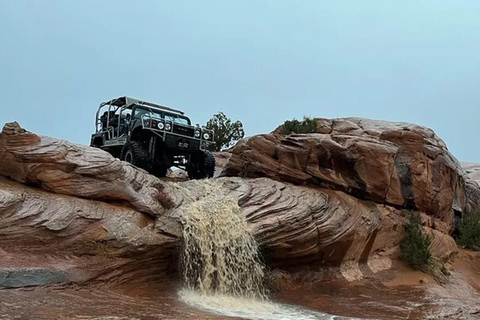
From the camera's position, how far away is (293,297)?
1265 centimetres

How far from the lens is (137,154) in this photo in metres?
16.1

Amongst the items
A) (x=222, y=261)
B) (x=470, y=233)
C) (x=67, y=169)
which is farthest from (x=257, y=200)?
(x=470, y=233)

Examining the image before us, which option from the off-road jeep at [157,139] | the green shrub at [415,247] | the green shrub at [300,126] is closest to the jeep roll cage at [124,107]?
the off-road jeep at [157,139]

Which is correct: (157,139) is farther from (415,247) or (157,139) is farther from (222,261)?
(415,247)

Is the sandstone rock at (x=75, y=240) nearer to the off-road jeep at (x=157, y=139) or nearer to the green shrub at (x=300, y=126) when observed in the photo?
the off-road jeep at (x=157, y=139)

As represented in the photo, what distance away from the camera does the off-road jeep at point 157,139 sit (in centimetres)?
1627

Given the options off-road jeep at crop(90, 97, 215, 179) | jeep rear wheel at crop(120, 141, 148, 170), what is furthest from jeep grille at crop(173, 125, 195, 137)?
jeep rear wheel at crop(120, 141, 148, 170)

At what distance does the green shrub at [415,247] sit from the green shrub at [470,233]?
398cm

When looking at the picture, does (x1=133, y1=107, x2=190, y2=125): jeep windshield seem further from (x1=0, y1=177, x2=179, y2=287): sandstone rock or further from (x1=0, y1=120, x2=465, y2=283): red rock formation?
(x1=0, y1=177, x2=179, y2=287): sandstone rock

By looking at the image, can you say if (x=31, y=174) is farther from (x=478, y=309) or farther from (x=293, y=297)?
(x=478, y=309)

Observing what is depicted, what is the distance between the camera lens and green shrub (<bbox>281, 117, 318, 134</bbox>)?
20.4m

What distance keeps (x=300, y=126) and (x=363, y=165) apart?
454cm

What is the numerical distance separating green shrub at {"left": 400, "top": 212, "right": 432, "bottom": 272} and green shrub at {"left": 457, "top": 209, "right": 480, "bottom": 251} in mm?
3983

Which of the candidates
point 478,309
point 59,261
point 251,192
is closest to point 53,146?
point 59,261
